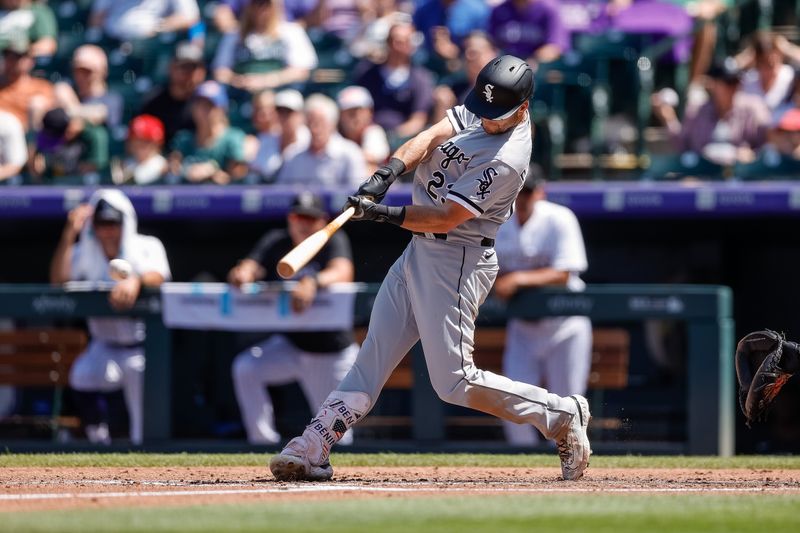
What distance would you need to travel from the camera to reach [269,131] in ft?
32.8

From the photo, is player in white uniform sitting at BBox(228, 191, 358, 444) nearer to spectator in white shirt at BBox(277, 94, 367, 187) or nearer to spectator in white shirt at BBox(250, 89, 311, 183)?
spectator in white shirt at BBox(277, 94, 367, 187)

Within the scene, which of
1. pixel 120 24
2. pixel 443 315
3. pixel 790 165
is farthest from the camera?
pixel 120 24

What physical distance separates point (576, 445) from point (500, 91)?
1.50 metres

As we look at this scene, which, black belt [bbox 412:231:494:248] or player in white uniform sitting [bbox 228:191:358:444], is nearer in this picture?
black belt [bbox 412:231:494:248]

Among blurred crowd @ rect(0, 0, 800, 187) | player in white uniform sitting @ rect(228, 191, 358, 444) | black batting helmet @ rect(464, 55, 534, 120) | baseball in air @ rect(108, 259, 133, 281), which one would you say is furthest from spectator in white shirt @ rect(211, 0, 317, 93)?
black batting helmet @ rect(464, 55, 534, 120)

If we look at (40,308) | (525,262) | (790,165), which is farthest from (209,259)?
(790,165)

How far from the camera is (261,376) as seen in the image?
8570mm

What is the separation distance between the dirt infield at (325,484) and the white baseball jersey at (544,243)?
1907 millimetres

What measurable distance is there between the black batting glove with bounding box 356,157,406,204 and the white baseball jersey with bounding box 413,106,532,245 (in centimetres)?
19

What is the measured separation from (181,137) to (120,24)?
216cm

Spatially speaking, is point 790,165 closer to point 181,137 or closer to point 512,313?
point 512,313

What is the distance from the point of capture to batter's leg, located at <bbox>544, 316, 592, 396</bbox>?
8.29 meters

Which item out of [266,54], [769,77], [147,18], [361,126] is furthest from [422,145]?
[147,18]

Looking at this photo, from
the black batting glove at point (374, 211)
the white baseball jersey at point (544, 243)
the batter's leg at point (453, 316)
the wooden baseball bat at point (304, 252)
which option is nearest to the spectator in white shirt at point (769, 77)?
the white baseball jersey at point (544, 243)
